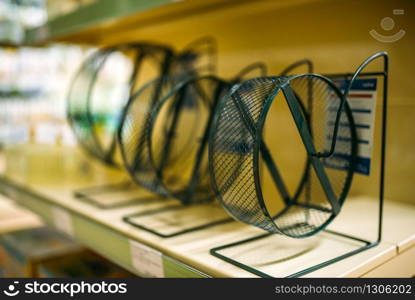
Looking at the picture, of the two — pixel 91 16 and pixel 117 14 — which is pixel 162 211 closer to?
pixel 117 14

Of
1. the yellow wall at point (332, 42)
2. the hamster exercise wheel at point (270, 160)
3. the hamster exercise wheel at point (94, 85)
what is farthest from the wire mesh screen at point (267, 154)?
the hamster exercise wheel at point (94, 85)

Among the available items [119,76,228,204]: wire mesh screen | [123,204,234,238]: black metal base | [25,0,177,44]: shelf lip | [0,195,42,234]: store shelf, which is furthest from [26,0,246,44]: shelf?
[0,195,42,234]: store shelf

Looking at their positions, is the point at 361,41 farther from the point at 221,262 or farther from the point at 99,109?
the point at 99,109

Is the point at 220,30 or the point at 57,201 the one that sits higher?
the point at 220,30

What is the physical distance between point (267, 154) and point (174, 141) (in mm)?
431

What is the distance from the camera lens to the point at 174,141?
3.94ft

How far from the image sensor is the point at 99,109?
1943 millimetres

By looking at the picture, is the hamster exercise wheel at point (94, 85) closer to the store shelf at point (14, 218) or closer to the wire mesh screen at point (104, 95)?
the wire mesh screen at point (104, 95)

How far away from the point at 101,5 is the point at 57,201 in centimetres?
57

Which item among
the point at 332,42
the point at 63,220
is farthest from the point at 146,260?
the point at 332,42

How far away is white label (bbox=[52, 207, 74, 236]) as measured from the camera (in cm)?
107

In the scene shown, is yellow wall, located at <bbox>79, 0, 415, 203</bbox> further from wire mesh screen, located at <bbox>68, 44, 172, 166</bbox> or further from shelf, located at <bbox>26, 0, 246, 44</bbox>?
wire mesh screen, located at <bbox>68, 44, 172, 166</bbox>

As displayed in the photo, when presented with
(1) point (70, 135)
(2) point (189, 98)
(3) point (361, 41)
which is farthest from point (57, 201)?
(1) point (70, 135)

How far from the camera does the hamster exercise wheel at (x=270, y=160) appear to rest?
0.65 m
